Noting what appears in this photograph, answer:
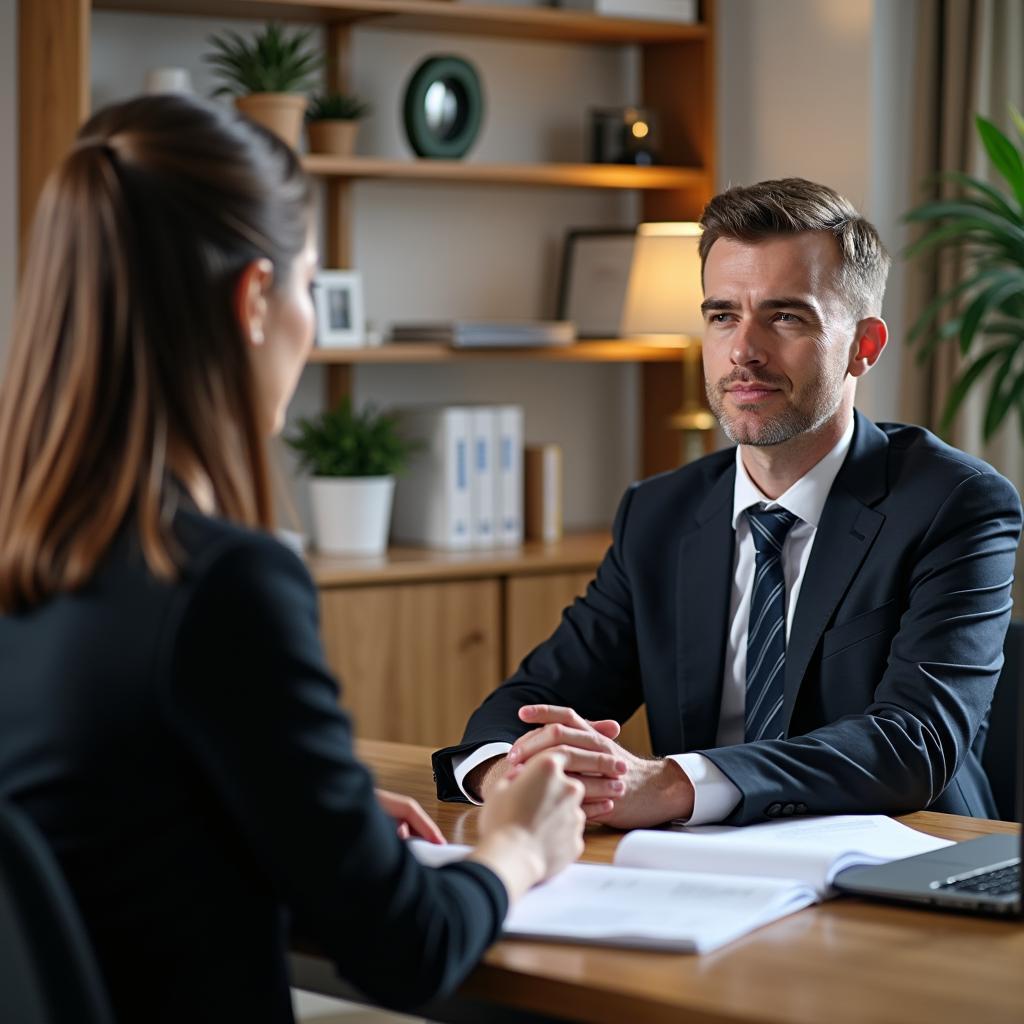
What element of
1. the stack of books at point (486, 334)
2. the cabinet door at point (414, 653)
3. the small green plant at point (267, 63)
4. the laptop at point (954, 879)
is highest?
the small green plant at point (267, 63)

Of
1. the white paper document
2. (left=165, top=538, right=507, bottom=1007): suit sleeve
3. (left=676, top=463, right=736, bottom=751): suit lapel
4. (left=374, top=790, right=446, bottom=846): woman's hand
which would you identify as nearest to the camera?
(left=165, top=538, right=507, bottom=1007): suit sleeve

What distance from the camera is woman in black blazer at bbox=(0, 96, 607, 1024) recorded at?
1.19m

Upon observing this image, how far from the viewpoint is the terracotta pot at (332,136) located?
415cm

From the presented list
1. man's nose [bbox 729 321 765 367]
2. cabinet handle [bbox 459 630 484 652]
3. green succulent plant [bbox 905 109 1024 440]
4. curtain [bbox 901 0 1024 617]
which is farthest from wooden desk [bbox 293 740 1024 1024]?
curtain [bbox 901 0 1024 617]

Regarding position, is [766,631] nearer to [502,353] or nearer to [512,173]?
[502,353]

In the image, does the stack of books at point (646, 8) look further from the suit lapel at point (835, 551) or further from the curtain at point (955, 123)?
the suit lapel at point (835, 551)

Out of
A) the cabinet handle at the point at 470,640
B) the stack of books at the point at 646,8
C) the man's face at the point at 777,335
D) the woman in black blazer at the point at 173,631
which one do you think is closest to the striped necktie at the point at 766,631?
the man's face at the point at 777,335

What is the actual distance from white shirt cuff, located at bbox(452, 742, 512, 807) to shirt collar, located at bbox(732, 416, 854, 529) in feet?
1.80

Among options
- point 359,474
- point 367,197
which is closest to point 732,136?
point 367,197

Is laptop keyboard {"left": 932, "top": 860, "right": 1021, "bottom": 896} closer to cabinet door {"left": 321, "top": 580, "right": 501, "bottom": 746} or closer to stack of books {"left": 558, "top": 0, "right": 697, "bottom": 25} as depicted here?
cabinet door {"left": 321, "top": 580, "right": 501, "bottom": 746}

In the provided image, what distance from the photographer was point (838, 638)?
86.4 inches

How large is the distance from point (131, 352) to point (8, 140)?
296 cm

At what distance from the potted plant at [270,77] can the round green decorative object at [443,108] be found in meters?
0.28

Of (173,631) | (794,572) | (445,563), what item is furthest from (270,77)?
(173,631)
